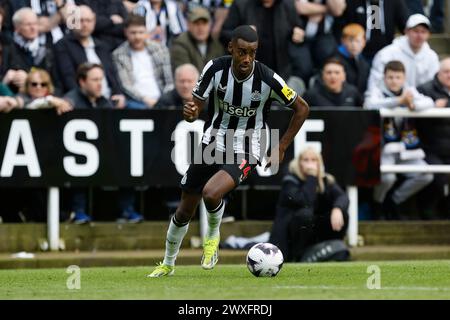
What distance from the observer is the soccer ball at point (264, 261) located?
501 inches

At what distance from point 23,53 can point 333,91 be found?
13.4ft

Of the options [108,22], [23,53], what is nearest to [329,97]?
[108,22]

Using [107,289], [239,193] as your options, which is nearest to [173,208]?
[239,193]

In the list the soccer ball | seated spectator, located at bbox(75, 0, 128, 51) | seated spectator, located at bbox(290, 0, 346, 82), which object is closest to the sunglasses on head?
seated spectator, located at bbox(75, 0, 128, 51)

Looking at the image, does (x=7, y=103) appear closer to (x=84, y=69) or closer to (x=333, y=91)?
(x=84, y=69)

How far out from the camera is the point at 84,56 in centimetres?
1742

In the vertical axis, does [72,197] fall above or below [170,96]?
below

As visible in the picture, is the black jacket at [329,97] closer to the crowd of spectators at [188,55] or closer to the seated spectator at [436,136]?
the crowd of spectators at [188,55]

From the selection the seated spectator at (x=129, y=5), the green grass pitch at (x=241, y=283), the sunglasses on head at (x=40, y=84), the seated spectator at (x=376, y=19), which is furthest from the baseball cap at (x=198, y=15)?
the green grass pitch at (x=241, y=283)

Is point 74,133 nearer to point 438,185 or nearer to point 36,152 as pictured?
point 36,152

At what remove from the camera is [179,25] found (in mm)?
18406

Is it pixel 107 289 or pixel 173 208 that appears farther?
pixel 173 208
